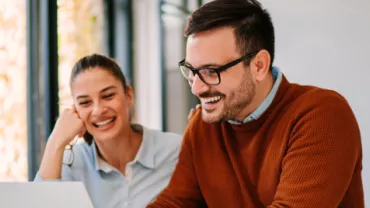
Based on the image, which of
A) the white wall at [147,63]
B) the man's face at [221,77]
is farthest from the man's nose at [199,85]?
the white wall at [147,63]

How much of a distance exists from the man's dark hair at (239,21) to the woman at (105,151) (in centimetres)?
53

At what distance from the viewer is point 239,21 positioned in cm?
130

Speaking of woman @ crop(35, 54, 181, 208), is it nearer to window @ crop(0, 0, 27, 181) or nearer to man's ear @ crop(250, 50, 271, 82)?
man's ear @ crop(250, 50, 271, 82)

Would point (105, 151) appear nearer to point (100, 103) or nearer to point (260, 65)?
point (100, 103)

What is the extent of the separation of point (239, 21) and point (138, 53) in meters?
2.49

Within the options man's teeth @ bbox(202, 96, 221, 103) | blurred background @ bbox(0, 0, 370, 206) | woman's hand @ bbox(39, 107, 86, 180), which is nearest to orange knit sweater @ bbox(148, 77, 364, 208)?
man's teeth @ bbox(202, 96, 221, 103)

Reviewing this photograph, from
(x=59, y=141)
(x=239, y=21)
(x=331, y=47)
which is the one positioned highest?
(x=239, y=21)

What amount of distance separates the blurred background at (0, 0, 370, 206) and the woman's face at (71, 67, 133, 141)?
691mm

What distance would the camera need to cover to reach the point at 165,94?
3.73m

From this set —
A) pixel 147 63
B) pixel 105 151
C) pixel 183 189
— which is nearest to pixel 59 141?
pixel 105 151

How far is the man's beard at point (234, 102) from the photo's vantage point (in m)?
1.28

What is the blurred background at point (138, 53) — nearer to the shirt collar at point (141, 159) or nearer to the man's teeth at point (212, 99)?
the shirt collar at point (141, 159)

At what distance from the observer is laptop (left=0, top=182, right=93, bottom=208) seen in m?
0.79

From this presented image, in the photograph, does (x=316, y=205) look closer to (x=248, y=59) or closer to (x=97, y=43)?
(x=248, y=59)
